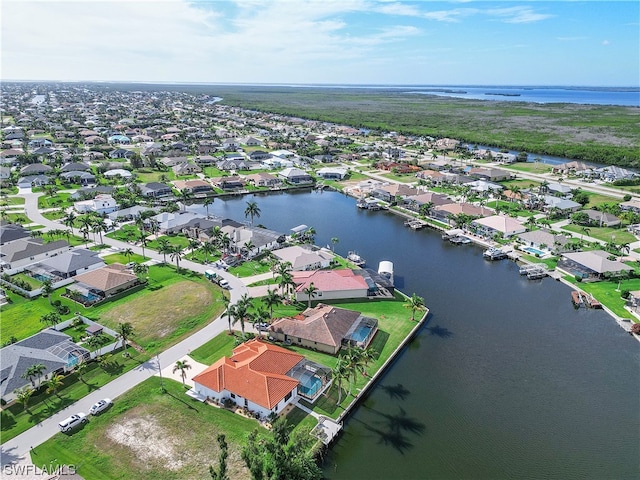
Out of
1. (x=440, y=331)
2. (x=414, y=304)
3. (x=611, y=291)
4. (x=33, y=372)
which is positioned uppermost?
(x=33, y=372)

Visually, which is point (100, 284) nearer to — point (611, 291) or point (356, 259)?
point (356, 259)

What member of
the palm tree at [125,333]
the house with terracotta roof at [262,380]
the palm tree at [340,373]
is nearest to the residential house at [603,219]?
the house with terracotta roof at [262,380]

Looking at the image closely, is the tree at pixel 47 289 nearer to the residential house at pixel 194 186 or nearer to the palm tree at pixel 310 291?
the palm tree at pixel 310 291

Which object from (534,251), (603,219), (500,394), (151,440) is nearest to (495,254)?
(534,251)

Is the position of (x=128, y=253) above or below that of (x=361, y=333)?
above

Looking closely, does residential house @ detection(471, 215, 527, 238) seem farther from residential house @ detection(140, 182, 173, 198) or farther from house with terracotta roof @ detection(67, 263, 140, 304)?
residential house @ detection(140, 182, 173, 198)

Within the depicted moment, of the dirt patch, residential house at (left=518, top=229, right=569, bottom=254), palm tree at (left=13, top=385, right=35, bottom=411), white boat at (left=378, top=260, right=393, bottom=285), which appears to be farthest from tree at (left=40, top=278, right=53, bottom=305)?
residential house at (left=518, top=229, right=569, bottom=254)
